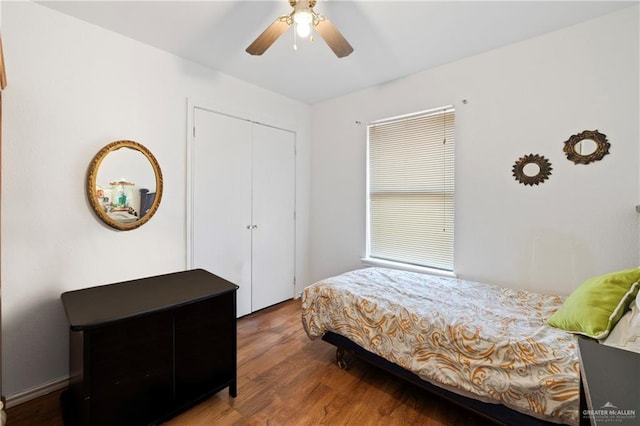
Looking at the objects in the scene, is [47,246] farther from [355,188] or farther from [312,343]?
[355,188]

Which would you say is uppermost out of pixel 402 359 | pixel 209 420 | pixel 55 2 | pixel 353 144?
pixel 55 2

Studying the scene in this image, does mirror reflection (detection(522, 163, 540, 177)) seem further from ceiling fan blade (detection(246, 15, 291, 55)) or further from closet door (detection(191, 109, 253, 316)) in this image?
closet door (detection(191, 109, 253, 316))

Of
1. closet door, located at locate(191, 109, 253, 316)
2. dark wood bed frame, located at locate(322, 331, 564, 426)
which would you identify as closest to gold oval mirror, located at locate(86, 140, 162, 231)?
closet door, located at locate(191, 109, 253, 316)

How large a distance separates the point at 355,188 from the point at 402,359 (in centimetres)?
201

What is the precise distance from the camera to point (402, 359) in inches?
67.0

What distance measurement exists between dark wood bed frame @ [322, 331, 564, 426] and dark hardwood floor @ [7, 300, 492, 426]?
0.17 meters

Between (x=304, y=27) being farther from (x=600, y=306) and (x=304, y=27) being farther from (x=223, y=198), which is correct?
(x=600, y=306)

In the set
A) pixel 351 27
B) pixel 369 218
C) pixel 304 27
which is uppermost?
pixel 351 27

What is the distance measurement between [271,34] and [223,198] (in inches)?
63.5

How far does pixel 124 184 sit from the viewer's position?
85.1 inches

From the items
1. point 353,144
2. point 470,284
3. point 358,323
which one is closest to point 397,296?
point 358,323

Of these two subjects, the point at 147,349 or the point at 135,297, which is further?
the point at 135,297

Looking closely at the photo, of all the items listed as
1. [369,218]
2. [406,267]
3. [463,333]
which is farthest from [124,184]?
[406,267]

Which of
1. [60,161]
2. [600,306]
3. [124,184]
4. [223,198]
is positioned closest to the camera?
[600,306]
